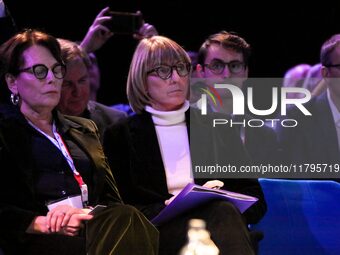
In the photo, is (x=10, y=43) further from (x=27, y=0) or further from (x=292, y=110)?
(x=27, y=0)

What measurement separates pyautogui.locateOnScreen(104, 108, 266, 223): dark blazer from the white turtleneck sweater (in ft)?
0.10

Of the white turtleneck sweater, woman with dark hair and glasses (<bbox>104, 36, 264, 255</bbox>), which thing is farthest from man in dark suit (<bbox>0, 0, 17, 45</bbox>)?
the white turtleneck sweater

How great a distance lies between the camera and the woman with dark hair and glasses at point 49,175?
232 centimetres

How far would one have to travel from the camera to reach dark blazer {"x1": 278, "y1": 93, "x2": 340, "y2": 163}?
3.33 meters

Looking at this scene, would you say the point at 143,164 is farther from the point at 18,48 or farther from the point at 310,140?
the point at 310,140

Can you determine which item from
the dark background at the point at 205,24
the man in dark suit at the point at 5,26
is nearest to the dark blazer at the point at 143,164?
the man in dark suit at the point at 5,26

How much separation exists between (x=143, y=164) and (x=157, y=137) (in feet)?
0.50

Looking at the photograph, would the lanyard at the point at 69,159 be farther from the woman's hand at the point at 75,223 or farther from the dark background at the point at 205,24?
the dark background at the point at 205,24

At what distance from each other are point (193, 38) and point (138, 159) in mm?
2140

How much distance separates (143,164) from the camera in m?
2.92

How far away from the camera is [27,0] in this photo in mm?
4422

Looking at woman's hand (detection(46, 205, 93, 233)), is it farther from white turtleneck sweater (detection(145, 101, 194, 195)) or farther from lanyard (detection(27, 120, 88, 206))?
white turtleneck sweater (detection(145, 101, 194, 195))

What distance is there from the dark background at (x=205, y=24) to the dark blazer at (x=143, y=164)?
1722 millimetres

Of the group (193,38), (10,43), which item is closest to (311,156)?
(10,43)
